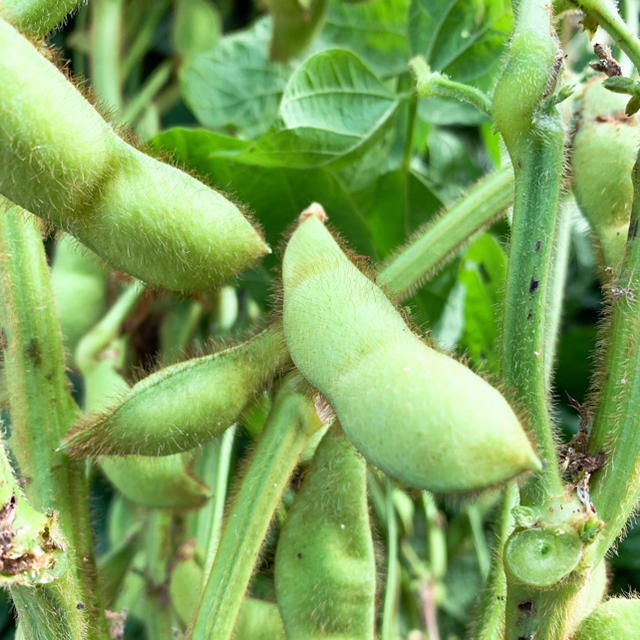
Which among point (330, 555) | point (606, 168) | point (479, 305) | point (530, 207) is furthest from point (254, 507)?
point (479, 305)

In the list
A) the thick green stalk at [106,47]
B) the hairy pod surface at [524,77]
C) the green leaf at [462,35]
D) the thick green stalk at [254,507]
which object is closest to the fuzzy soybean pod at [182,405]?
the thick green stalk at [254,507]

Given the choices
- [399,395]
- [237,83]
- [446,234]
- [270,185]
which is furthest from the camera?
[237,83]

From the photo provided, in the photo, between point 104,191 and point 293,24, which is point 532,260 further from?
point 293,24

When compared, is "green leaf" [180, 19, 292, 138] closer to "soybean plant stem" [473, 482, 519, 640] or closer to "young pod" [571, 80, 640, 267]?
"young pod" [571, 80, 640, 267]

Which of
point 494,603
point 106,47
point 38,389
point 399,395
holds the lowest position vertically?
point 494,603

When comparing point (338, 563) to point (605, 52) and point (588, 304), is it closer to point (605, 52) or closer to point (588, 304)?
point (605, 52)

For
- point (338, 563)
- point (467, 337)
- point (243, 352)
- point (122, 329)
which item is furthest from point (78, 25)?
point (338, 563)
